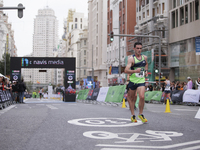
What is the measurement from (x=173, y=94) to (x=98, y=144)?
61.9 ft

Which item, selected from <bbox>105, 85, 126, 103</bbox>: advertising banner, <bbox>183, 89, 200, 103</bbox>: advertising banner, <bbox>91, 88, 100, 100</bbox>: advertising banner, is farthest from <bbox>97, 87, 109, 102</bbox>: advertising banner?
<bbox>183, 89, 200, 103</bbox>: advertising banner

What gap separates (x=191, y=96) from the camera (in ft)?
68.8

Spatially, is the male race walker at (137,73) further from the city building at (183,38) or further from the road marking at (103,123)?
the city building at (183,38)

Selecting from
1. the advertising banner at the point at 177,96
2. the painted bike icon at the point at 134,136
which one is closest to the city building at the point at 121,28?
the advertising banner at the point at 177,96

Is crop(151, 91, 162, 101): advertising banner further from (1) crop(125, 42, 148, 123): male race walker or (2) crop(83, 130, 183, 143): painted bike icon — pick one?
(2) crop(83, 130, 183, 143): painted bike icon

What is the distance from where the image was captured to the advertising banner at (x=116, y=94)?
18917 millimetres

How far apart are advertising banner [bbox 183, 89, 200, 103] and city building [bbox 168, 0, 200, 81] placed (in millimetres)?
17085

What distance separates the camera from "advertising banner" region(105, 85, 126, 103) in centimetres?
1892

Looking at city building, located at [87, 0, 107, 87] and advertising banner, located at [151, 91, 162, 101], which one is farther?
city building, located at [87, 0, 107, 87]

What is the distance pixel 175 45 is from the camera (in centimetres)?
4441

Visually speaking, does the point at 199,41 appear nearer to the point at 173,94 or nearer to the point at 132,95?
the point at 173,94

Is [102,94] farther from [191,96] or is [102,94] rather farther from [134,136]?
[134,136]

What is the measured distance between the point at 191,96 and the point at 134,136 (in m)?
15.7

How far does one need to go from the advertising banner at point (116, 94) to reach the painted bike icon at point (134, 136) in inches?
478
